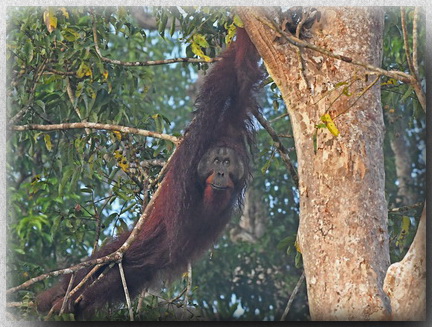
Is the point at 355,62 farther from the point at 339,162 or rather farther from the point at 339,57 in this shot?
the point at 339,162

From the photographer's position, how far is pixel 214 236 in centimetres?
450

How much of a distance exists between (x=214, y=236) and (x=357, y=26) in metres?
1.67

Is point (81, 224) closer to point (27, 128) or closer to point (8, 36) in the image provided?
point (27, 128)

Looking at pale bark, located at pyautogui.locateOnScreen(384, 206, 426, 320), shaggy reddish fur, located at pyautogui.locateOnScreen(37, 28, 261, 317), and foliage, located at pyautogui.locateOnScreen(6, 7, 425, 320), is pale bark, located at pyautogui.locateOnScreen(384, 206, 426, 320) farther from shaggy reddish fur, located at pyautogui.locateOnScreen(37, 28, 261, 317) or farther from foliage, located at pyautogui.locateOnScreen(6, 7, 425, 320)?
shaggy reddish fur, located at pyautogui.locateOnScreen(37, 28, 261, 317)

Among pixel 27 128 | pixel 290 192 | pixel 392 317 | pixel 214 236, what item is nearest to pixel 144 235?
pixel 214 236

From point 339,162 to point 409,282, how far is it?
55cm

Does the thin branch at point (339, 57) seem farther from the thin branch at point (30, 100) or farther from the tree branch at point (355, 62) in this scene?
the thin branch at point (30, 100)

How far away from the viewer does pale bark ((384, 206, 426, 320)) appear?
3.06 m

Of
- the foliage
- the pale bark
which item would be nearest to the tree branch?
the foliage

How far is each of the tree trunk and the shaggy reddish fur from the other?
0.68 metres

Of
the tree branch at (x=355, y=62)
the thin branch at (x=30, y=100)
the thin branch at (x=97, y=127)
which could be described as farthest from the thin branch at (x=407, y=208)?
the thin branch at (x=30, y=100)

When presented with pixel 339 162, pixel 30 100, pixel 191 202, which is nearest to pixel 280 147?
pixel 191 202

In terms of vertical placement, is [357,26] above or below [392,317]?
above

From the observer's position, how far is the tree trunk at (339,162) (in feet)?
10.1
